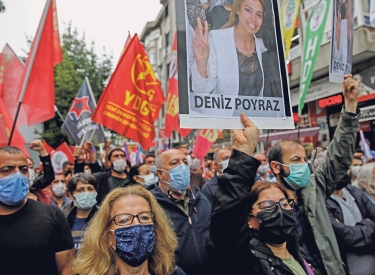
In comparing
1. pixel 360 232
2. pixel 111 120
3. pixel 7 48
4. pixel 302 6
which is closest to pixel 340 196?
pixel 360 232

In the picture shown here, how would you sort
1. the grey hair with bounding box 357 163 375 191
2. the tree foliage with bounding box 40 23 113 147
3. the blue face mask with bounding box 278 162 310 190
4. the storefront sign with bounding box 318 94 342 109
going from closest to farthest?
1. the blue face mask with bounding box 278 162 310 190
2. the grey hair with bounding box 357 163 375 191
3. the storefront sign with bounding box 318 94 342 109
4. the tree foliage with bounding box 40 23 113 147

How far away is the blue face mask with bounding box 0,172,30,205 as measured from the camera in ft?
8.30

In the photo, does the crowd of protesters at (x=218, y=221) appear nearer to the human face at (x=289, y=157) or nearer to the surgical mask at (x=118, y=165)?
the human face at (x=289, y=157)

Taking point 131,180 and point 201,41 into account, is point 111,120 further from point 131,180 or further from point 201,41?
point 201,41

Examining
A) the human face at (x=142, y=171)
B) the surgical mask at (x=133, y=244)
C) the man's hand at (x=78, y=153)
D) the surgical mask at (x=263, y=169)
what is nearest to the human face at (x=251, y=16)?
the surgical mask at (x=133, y=244)

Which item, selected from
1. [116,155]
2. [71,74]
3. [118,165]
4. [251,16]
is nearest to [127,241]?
[251,16]

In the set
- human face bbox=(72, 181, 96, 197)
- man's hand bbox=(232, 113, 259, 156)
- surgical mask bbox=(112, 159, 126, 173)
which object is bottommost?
human face bbox=(72, 181, 96, 197)

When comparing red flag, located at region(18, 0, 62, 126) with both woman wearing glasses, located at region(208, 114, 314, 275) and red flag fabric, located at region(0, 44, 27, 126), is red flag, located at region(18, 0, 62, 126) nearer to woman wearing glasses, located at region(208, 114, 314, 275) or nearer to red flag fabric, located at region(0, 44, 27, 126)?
red flag fabric, located at region(0, 44, 27, 126)

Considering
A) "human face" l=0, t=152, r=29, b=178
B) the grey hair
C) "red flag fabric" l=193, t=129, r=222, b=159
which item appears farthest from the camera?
"red flag fabric" l=193, t=129, r=222, b=159

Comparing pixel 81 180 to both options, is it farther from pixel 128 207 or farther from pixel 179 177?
pixel 128 207

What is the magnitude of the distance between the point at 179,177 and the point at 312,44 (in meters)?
3.96

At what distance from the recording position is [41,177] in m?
4.26

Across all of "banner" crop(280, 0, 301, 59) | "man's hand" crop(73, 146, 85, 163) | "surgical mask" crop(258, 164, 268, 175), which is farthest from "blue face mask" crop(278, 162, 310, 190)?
"banner" crop(280, 0, 301, 59)

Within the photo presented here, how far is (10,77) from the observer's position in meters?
6.15
